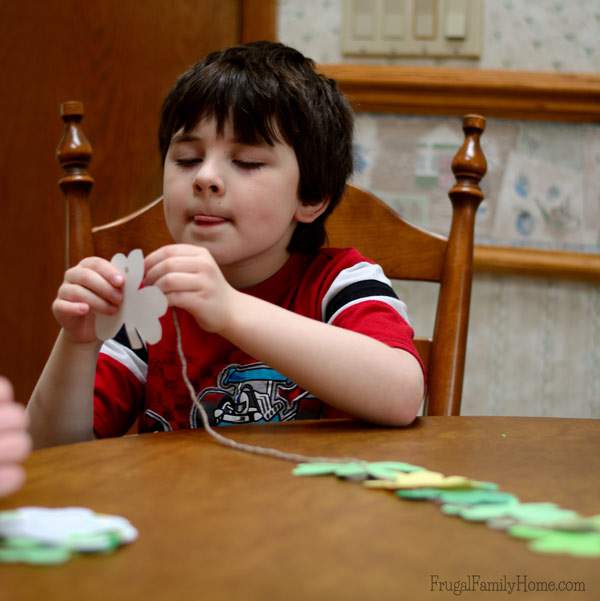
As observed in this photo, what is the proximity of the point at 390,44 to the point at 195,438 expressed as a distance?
1.35 m

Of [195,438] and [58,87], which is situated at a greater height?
[58,87]

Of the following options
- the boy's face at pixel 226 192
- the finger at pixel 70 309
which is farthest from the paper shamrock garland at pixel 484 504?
the boy's face at pixel 226 192

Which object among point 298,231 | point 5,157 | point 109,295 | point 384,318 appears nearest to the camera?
point 109,295

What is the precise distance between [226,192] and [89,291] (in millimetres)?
222

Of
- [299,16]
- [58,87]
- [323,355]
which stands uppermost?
[299,16]

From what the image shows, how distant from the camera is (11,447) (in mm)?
446

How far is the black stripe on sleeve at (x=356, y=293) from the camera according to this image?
3.26ft

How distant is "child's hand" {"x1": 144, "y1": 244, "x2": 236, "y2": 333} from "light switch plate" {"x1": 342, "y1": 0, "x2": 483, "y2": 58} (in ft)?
3.97

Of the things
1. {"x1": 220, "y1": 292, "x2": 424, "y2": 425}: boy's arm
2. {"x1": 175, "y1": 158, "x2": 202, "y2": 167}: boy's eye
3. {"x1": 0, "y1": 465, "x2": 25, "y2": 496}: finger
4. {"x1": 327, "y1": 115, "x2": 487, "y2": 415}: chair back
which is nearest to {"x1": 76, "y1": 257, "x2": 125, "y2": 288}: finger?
{"x1": 220, "y1": 292, "x2": 424, "y2": 425}: boy's arm

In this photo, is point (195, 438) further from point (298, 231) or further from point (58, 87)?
point (58, 87)

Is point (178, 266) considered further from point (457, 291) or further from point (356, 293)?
point (457, 291)

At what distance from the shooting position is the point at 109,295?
785 millimetres

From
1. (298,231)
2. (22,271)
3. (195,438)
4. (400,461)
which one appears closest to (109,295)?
(195,438)

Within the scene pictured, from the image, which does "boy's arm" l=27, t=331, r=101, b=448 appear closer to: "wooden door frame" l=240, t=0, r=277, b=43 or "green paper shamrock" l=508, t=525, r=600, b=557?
"green paper shamrock" l=508, t=525, r=600, b=557
